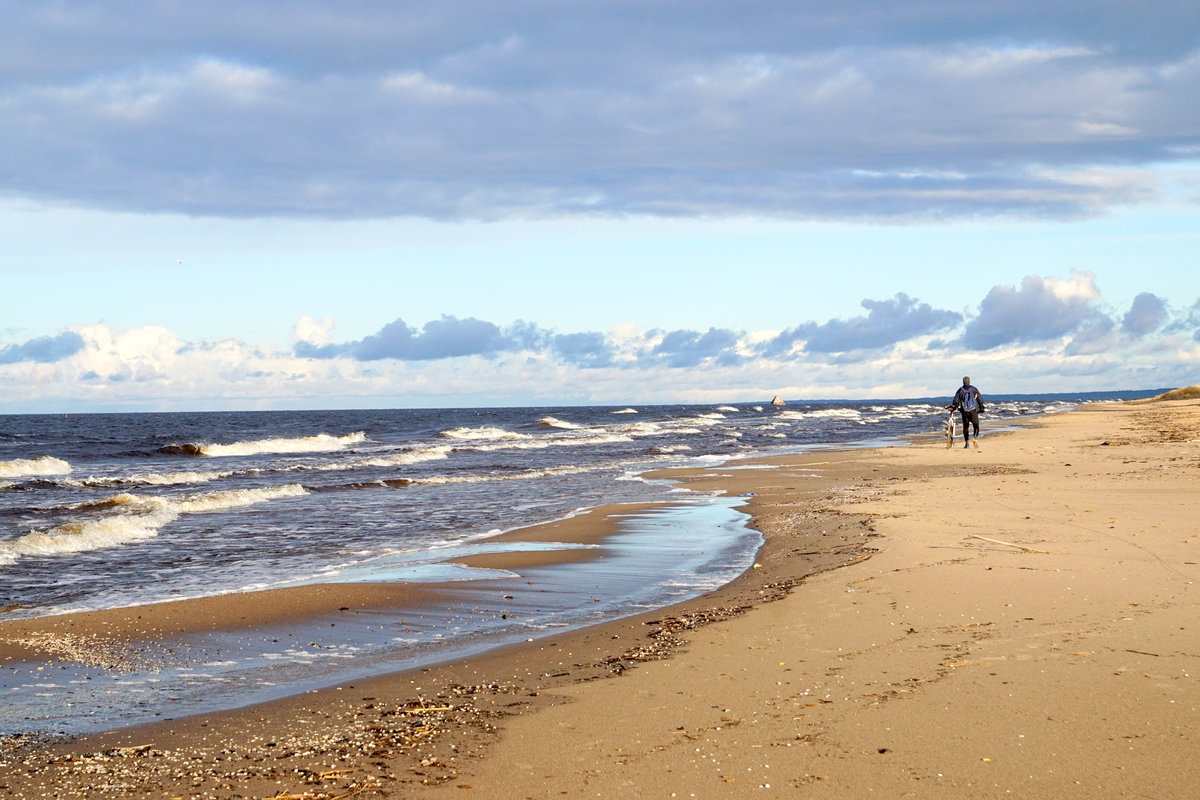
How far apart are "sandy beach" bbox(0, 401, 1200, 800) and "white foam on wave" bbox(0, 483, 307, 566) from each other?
21.9 ft

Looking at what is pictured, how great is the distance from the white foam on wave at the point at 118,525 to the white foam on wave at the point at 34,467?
18.5m

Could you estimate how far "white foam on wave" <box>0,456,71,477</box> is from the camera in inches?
1501

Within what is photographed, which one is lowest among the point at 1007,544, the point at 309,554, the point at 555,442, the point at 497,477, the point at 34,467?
the point at 555,442

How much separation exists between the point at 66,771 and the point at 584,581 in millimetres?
6737

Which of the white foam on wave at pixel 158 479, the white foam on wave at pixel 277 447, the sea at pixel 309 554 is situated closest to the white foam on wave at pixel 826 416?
the white foam on wave at pixel 277 447

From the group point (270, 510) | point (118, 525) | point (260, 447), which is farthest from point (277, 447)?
point (118, 525)

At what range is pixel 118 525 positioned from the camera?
17.0 metres

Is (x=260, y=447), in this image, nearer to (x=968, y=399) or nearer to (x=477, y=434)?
(x=477, y=434)

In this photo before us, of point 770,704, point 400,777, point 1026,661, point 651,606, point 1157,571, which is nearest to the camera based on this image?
point 400,777

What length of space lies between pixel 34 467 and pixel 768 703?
42224 millimetres

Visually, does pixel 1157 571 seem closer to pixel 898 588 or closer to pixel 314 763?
pixel 898 588

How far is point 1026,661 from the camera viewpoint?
5.93 metres

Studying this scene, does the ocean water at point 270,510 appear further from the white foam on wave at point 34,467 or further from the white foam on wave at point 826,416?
the white foam on wave at point 826,416

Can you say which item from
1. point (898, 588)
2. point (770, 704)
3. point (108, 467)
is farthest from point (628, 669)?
point (108, 467)
